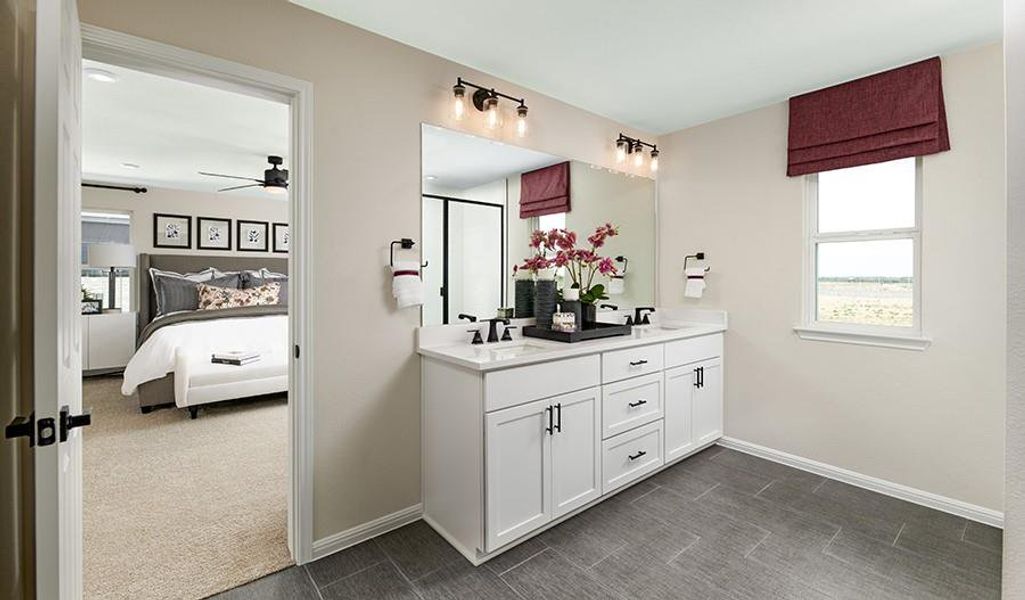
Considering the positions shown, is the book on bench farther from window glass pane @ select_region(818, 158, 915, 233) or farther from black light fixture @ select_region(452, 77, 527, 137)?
window glass pane @ select_region(818, 158, 915, 233)

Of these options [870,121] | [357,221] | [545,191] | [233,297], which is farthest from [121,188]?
[870,121]

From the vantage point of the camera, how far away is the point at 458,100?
2447 millimetres

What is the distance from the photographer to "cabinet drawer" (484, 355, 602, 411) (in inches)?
77.7

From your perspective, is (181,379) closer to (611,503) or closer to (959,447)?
(611,503)

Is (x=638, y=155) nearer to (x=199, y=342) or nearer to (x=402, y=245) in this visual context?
(x=402, y=245)

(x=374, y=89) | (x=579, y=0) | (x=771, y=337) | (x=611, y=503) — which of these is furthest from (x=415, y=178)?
(x=771, y=337)

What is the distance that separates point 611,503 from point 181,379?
3.69 metres

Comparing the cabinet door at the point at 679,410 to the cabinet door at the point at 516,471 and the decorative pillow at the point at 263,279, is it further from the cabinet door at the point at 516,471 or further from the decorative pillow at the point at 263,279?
the decorative pillow at the point at 263,279

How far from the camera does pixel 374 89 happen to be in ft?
7.17

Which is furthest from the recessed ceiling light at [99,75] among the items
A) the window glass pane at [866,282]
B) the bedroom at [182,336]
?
the window glass pane at [866,282]

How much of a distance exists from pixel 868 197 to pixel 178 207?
754 cm

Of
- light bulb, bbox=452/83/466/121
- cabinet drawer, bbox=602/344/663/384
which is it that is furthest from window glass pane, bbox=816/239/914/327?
light bulb, bbox=452/83/466/121

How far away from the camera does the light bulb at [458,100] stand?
2.43 meters

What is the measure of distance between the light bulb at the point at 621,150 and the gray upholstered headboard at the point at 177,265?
5.60m
